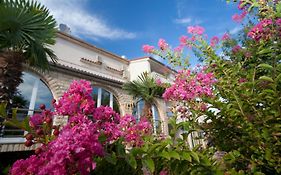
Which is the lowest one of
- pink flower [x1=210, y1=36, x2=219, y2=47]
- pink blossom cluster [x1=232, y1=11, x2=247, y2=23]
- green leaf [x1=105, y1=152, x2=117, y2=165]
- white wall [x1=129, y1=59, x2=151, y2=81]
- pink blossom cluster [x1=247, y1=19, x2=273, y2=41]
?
green leaf [x1=105, y1=152, x2=117, y2=165]

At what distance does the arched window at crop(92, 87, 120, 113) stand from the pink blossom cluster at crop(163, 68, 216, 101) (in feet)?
25.1

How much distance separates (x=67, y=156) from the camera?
2.98 ft

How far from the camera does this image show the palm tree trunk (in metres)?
4.95

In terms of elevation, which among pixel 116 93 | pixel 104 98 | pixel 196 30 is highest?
pixel 116 93

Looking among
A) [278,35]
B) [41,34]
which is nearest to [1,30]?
[41,34]

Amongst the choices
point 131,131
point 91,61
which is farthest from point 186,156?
point 91,61

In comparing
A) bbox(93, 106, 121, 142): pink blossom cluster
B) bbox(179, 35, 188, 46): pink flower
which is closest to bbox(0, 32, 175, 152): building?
bbox(179, 35, 188, 46): pink flower

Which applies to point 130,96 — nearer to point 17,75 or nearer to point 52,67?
point 52,67

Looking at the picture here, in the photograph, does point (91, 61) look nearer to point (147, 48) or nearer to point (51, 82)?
point (51, 82)

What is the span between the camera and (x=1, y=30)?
15.8ft

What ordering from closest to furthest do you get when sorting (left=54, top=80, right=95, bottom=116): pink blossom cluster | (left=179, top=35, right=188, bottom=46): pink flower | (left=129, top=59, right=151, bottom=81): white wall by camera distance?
(left=54, top=80, right=95, bottom=116): pink blossom cluster < (left=179, top=35, right=188, bottom=46): pink flower < (left=129, top=59, right=151, bottom=81): white wall

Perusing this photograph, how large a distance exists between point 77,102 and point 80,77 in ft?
27.2

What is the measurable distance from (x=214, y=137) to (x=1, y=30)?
595cm

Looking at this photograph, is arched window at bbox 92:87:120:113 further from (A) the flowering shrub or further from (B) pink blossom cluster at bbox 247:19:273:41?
(B) pink blossom cluster at bbox 247:19:273:41
